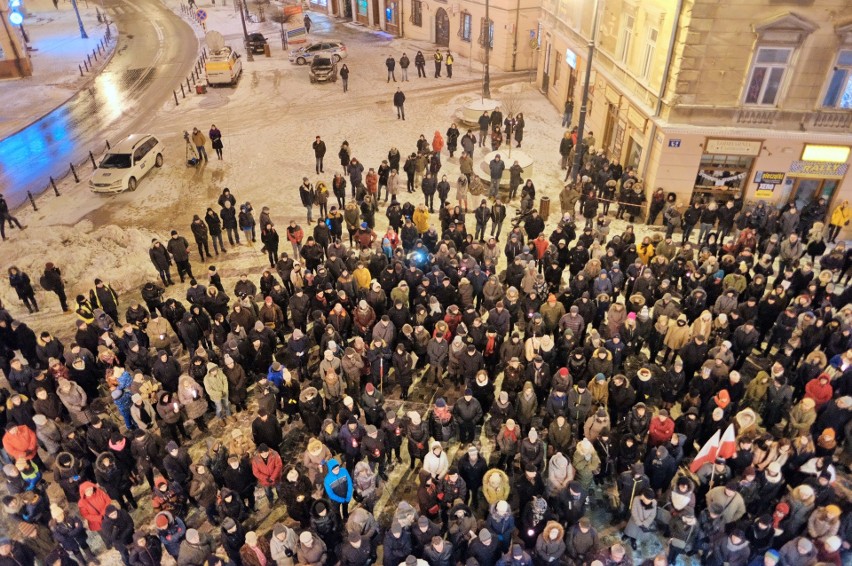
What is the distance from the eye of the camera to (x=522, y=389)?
1161cm

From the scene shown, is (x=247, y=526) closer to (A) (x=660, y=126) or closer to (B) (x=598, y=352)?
(B) (x=598, y=352)

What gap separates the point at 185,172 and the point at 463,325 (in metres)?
16.6

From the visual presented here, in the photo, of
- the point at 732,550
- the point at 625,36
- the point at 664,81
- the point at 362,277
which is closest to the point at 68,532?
the point at 362,277

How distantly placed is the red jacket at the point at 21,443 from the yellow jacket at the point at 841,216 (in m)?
21.1

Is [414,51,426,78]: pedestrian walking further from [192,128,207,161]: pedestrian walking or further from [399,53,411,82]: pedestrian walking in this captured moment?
[192,128,207,161]: pedestrian walking

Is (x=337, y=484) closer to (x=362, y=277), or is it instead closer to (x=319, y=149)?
(x=362, y=277)

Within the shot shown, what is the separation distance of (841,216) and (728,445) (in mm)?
11617

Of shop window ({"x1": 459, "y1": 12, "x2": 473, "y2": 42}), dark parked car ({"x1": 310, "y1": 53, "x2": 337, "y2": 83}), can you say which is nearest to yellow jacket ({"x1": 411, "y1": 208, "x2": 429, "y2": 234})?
dark parked car ({"x1": 310, "y1": 53, "x2": 337, "y2": 83})

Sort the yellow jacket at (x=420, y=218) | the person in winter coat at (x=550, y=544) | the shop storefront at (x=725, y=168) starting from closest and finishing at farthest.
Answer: the person in winter coat at (x=550, y=544) → the yellow jacket at (x=420, y=218) → the shop storefront at (x=725, y=168)

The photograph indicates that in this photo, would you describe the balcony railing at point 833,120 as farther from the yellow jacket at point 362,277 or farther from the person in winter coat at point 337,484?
the person in winter coat at point 337,484

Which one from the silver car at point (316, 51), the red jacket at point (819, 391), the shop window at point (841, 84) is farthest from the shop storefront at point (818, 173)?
the silver car at point (316, 51)

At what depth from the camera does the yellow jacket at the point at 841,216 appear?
1755 cm

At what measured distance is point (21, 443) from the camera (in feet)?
34.5

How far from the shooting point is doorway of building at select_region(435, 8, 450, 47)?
40.7 m
